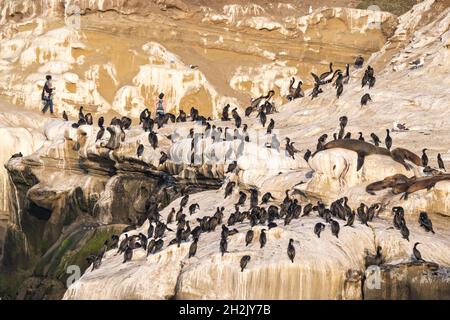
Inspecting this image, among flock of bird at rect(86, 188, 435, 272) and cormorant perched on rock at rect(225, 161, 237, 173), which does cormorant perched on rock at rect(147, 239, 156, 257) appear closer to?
flock of bird at rect(86, 188, 435, 272)

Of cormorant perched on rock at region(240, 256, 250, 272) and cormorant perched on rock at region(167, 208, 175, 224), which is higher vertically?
cormorant perched on rock at region(167, 208, 175, 224)

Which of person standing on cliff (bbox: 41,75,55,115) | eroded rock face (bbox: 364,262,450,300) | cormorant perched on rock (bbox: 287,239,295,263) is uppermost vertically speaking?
person standing on cliff (bbox: 41,75,55,115)

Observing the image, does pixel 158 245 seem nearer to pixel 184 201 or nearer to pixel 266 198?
pixel 266 198

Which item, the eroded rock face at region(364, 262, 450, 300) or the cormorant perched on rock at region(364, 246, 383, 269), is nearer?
the eroded rock face at region(364, 262, 450, 300)

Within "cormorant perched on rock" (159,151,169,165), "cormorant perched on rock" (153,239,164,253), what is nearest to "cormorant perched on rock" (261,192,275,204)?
"cormorant perched on rock" (153,239,164,253)

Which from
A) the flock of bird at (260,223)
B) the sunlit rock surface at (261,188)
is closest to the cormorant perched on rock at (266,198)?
the flock of bird at (260,223)

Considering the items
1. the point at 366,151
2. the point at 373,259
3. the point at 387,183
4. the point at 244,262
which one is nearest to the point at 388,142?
the point at 366,151

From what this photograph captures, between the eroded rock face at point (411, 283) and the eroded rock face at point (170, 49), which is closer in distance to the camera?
the eroded rock face at point (411, 283)

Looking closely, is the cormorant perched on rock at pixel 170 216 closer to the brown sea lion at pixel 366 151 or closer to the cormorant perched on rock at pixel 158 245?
the cormorant perched on rock at pixel 158 245

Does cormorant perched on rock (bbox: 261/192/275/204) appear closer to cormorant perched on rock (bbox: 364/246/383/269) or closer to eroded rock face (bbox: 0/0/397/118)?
cormorant perched on rock (bbox: 364/246/383/269)

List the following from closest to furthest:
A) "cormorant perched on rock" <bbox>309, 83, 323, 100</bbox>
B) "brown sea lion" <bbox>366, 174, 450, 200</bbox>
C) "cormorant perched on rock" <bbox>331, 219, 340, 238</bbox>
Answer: "cormorant perched on rock" <bbox>331, 219, 340, 238</bbox> < "brown sea lion" <bbox>366, 174, 450, 200</bbox> < "cormorant perched on rock" <bbox>309, 83, 323, 100</bbox>

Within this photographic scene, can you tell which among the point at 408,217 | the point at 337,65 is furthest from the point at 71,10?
the point at 408,217

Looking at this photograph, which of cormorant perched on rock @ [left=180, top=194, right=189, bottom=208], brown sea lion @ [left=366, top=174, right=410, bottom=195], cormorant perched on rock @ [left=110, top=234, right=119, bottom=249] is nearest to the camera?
brown sea lion @ [left=366, top=174, right=410, bottom=195]
